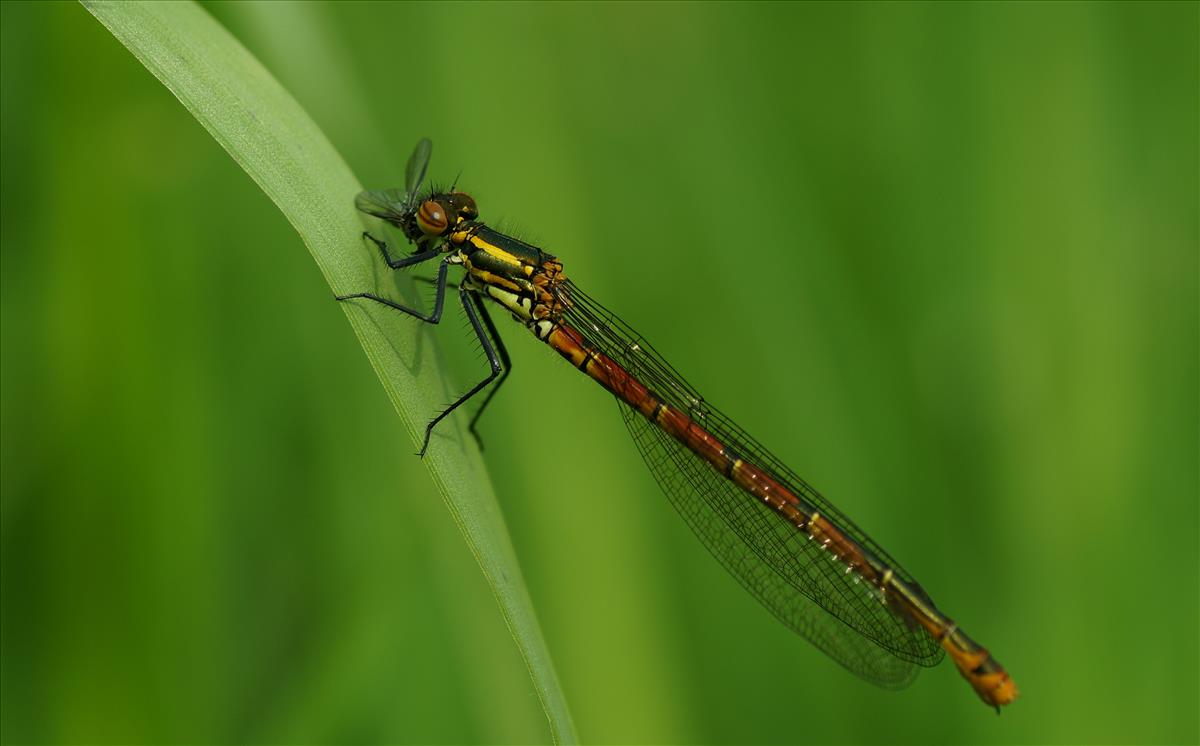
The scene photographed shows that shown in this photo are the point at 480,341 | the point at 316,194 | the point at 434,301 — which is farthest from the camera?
the point at 480,341

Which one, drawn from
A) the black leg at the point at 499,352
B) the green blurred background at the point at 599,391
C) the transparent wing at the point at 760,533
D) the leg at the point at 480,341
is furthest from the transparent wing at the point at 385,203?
the transparent wing at the point at 760,533

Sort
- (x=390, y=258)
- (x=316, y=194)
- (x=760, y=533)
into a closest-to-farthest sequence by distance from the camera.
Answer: (x=316, y=194), (x=390, y=258), (x=760, y=533)

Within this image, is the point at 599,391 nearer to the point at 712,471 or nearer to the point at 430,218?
the point at 712,471

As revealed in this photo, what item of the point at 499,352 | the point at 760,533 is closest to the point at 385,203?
the point at 499,352

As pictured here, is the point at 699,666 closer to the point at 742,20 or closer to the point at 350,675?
the point at 350,675

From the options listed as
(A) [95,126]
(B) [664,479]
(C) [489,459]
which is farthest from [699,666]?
(A) [95,126]

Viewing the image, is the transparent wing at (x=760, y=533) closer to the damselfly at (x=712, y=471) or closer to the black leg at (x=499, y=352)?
the damselfly at (x=712, y=471)

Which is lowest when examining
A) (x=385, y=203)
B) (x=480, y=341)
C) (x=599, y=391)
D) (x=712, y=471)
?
(x=712, y=471)
